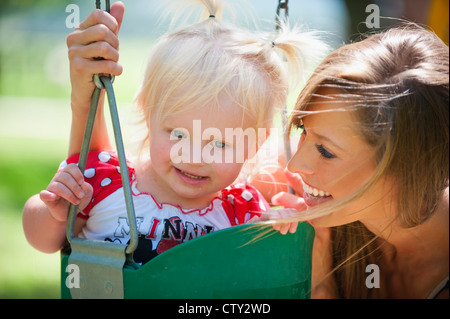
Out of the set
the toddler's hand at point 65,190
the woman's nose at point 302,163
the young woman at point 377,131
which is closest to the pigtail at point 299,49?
the young woman at point 377,131

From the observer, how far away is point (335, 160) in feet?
3.10

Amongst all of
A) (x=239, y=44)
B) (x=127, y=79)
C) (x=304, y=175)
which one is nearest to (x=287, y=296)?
(x=304, y=175)

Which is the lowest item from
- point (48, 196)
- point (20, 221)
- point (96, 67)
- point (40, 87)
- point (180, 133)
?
point (20, 221)

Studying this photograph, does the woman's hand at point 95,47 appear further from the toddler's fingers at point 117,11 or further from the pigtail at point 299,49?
the pigtail at point 299,49

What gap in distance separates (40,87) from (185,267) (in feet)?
15.2

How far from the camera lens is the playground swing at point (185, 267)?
2.75ft

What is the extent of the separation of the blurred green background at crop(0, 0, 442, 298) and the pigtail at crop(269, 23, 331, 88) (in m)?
0.03

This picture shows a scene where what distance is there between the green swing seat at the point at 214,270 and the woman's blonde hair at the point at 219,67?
26 cm

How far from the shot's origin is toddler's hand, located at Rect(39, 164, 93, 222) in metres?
0.88

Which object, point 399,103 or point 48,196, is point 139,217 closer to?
point 48,196

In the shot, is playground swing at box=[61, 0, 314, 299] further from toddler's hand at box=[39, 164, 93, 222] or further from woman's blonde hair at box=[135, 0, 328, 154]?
woman's blonde hair at box=[135, 0, 328, 154]

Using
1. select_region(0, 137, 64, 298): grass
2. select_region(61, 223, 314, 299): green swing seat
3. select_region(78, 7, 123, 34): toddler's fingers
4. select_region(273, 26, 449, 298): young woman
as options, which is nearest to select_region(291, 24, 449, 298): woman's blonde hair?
select_region(273, 26, 449, 298): young woman

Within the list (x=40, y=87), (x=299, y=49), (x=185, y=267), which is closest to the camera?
(x=185, y=267)

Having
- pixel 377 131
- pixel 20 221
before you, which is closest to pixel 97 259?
pixel 377 131
